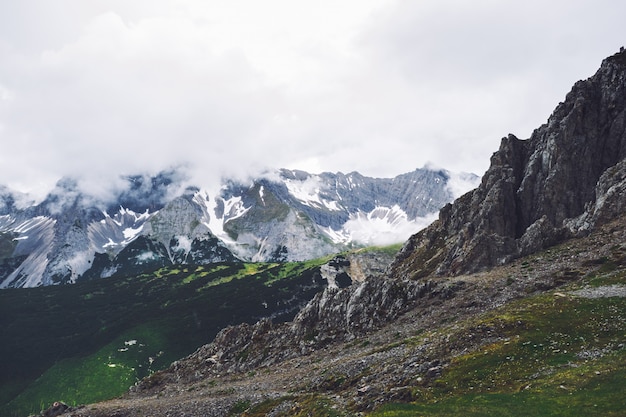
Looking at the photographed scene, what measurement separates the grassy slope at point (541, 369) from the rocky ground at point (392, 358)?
2342mm

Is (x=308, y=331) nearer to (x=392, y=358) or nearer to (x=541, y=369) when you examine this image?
(x=392, y=358)

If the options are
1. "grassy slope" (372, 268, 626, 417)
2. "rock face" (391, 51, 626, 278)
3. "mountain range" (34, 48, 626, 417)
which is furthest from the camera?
"rock face" (391, 51, 626, 278)

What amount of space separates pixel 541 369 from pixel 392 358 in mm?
19418

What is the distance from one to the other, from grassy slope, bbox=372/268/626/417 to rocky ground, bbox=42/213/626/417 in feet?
7.68

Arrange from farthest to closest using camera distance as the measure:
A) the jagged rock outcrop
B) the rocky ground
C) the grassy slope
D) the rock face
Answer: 1. the rock face
2. the jagged rock outcrop
3. the rocky ground
4. the grassy slope

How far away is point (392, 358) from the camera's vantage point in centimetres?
5275

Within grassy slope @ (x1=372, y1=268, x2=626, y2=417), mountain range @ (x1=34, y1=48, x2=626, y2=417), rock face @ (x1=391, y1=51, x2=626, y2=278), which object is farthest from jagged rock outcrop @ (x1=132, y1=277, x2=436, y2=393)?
grassy slope @ (x1=372, y1=268, x2=626, y2=417)


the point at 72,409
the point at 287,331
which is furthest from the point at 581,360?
the point at 72,409

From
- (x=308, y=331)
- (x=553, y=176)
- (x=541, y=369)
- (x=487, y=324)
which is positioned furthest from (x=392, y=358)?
(x=553, y=176)

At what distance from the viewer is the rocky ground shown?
45.8 metres

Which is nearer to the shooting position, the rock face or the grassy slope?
the grassy slope

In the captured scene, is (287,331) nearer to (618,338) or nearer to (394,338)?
(394,338)

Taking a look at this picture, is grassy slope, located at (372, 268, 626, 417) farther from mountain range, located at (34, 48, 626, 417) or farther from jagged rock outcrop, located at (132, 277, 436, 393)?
jagged rock outcrop, located at (132, 277, 436, 393)

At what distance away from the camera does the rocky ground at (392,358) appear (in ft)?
150
